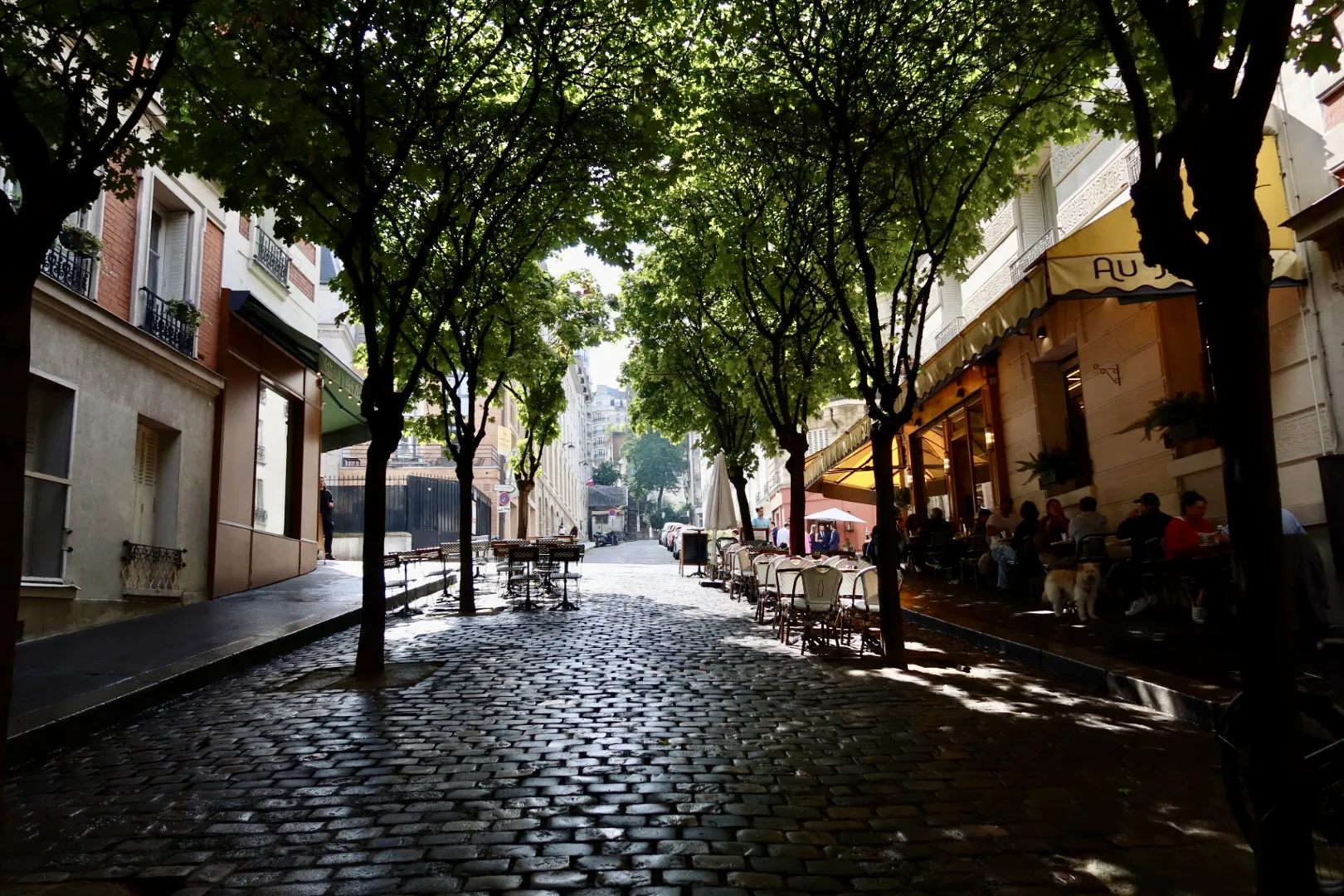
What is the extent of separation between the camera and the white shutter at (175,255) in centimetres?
1344

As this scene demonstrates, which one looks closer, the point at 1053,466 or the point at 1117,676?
the point at 1117,676

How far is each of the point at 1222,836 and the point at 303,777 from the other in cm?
449

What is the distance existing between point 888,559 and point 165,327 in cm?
1106

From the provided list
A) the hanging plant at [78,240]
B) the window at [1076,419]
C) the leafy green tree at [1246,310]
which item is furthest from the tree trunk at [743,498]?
the leafy green tree at [1246,310]

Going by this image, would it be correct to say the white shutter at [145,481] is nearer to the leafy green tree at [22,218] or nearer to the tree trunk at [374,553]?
the tree trunk at [374,553]

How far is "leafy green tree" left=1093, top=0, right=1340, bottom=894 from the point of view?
2.65m

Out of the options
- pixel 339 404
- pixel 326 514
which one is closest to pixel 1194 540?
pixel 339 404

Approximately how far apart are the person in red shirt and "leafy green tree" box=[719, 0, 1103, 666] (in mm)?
2948

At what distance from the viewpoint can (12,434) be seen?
3311 millimetres

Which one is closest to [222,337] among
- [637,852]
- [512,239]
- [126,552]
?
[126,552]

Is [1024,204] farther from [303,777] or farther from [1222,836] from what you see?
[303,777]

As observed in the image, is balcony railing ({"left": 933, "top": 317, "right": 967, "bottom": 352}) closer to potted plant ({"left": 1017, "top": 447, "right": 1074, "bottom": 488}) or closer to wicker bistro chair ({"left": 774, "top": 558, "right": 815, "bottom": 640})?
potted plant ({"left": 1017, "top": 447, "right": 1074, "bottom": 488})

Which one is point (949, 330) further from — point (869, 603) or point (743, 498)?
point (869, 603)

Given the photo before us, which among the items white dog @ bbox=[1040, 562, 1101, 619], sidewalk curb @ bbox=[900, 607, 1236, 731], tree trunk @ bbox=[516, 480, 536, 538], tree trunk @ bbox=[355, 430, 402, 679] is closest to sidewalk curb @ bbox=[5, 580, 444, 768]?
tree trunk @ bbox=[355, 430, 402, 679]
